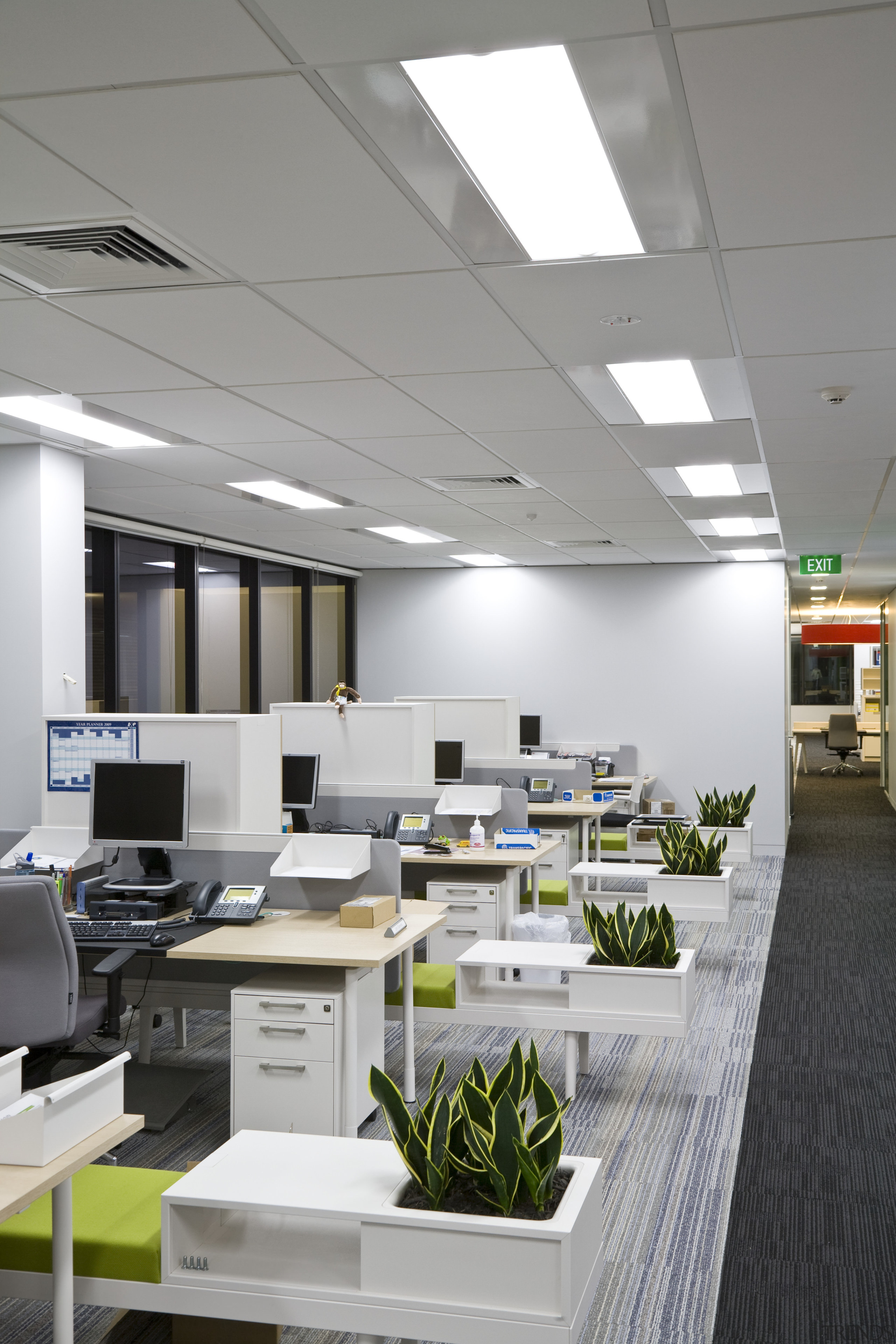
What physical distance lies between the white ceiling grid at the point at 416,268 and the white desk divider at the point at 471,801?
1782 millimetres

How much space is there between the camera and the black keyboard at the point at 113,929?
153 inches

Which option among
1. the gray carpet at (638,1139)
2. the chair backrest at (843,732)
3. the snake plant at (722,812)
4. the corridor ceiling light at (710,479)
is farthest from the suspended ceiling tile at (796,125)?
the chair backrest at (843,732)

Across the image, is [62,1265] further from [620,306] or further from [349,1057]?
[620,306]

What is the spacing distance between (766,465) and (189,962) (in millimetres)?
3778

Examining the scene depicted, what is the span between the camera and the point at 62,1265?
213cm

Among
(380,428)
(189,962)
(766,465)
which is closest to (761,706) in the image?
(766,465)

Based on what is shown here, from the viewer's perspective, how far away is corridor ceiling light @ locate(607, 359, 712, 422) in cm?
407

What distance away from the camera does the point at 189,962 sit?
4.35m

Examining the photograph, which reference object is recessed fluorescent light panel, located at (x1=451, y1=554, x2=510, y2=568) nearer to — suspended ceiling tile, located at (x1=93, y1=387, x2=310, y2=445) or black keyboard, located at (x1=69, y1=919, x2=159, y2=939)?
suspended ceiling tile, located at (x1=93, y1=387, x2=310, y2=445)

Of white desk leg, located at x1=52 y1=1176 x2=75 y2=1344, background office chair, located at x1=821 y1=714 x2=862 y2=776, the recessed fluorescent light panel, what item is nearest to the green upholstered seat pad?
white desk leg, located at x1=52 y1=1176 x2=75 y2=1344

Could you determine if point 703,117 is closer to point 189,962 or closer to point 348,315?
point 348,315

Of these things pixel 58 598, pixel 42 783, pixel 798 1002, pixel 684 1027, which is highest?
pixel 58 598

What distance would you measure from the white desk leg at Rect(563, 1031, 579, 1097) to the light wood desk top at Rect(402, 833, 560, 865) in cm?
140

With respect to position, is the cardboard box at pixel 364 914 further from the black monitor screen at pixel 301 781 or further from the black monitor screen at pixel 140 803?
the black monitor screen at pixel 301 781
